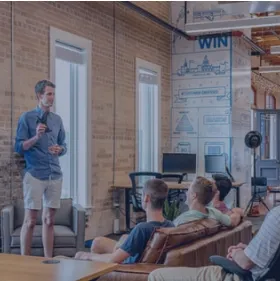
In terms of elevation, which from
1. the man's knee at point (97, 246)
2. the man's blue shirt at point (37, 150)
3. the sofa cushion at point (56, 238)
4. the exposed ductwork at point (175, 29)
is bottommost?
the sofa cushion at point (56, 238)

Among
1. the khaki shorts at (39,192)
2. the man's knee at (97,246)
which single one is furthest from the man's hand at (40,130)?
the man's knee at (97,246)

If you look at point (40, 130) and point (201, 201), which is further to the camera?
point (40, 130)

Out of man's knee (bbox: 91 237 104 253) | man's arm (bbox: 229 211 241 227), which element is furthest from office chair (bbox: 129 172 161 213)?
man's knee (bbox: 91 237 104 253)

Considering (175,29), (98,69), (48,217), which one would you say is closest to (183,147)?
(175,29)

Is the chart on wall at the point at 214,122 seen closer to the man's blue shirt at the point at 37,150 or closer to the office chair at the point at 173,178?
the office chair at the point at 173,178

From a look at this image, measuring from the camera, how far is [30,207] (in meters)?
5.00

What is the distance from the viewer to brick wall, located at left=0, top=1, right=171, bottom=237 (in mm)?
5891

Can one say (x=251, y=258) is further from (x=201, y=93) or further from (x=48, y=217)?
(x=201, y=93)

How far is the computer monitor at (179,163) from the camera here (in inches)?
360

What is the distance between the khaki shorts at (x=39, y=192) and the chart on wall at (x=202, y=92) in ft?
17.3

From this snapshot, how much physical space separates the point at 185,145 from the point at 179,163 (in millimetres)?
1003

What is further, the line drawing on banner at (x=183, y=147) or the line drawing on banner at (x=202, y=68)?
the line drawing on banner at (x=183, y=147)

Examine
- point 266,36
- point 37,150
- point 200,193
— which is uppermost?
point 266,36

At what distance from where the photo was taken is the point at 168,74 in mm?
10102
